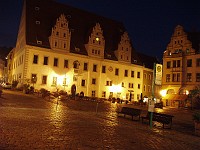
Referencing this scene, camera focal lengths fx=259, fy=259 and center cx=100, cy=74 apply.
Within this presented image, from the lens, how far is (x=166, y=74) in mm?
52594

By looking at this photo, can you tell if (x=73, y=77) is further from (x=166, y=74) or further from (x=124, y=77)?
(x=166, y=74)

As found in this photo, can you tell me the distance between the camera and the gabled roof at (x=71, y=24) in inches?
1911

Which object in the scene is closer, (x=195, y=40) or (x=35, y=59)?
(x=35, y=59)

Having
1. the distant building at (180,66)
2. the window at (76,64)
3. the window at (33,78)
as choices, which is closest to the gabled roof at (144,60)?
the distant building at (180,66)

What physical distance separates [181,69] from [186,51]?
351 centimetres

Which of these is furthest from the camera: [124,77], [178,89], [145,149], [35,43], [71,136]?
[124,77]

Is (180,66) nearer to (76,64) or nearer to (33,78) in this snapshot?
(76,64)

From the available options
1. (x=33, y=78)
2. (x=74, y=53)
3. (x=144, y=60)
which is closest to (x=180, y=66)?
(x=144, y=60)

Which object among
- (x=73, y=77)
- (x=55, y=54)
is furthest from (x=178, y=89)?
(x=55, y=54)

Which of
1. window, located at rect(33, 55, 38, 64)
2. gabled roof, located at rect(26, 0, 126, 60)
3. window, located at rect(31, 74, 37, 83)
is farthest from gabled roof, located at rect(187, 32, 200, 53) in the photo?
window, located at rect(31, 74, 37, 83)

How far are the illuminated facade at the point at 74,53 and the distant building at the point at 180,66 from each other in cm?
1030

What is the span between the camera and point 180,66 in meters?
49.5

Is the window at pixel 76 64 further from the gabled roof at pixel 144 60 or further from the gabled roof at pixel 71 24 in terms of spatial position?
the gabled roof at pixel 144 60

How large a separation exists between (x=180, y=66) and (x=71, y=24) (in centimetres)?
2413
